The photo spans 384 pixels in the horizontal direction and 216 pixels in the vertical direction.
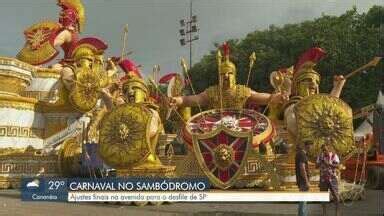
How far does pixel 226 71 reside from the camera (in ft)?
53.5

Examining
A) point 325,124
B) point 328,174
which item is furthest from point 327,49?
point 328,174

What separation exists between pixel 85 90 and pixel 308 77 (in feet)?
35.4

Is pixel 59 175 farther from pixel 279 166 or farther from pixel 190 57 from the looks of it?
pixel 190 57

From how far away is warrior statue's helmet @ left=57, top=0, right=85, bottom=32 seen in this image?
28500 millimetres

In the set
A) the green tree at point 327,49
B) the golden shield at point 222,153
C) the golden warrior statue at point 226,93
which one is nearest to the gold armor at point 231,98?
the golden warrior statue at point 226,93

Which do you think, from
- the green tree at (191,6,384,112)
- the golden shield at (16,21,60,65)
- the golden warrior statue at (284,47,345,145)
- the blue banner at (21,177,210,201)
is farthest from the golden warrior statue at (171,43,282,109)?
the green tree at (191,6,384,112)

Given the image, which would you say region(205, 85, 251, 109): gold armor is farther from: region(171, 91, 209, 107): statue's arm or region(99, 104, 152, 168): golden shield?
region(99, 104, 152, 168): golden shield

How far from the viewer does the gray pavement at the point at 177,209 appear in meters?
12.3

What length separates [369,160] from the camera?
21812 mm

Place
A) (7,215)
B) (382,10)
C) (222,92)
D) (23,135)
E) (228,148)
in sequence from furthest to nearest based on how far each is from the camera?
(382,10)
(23,135)
(222,92)
(228,148)
(7,215)

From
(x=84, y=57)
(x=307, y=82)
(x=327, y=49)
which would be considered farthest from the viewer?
(x=327, y=49)

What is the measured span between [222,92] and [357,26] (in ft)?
75.2

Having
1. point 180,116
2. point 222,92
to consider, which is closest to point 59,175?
point 180,116

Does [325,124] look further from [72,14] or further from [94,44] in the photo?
[72,14]
